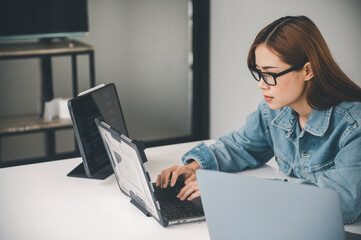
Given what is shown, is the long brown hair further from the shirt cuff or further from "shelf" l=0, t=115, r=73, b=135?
"shelf" l=0, t=115, r=73, b=135

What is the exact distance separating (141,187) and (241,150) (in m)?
0.51

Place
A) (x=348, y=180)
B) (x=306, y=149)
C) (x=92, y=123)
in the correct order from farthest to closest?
(x=92, y=123) → (x=306, y=149) → (x=348, y=180)

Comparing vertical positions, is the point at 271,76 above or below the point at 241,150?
above

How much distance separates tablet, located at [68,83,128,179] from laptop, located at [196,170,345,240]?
2.15ft

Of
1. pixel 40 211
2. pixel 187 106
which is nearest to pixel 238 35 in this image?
pixel 187 106

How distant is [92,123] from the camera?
66.9 inches

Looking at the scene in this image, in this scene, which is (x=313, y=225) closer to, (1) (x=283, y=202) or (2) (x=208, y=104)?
(1) (x=283, y=202)

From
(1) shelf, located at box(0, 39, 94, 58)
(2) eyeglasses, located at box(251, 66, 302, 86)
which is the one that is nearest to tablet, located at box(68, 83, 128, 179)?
(2) eyeglasses, located at box(251, 66, 302, 86)

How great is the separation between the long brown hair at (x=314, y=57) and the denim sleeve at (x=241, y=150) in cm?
28

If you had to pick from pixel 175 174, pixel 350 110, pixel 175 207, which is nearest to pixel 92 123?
pixel 175 174

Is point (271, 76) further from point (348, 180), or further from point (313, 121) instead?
point (348, 180)

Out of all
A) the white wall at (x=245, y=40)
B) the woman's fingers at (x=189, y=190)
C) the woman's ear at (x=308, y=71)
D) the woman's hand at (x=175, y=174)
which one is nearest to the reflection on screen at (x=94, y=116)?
the woman's hand at (x=175, y=174)

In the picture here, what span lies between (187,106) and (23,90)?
1256 mm

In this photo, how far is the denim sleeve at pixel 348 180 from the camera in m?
1.32
